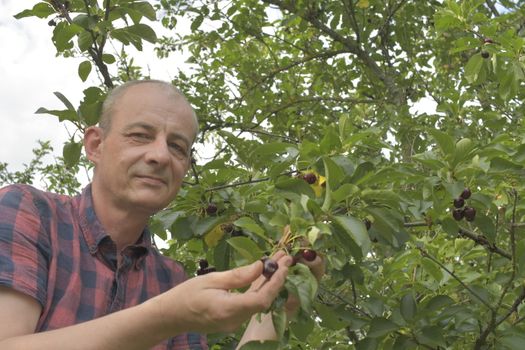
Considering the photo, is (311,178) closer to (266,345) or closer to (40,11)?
(266,345)

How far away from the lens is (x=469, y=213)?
2096mm

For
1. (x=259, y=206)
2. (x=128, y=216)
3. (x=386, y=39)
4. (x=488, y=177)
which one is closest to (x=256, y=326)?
(x=259, y=206)

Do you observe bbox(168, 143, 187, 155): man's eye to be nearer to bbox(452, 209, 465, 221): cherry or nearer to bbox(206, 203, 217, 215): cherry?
bbox(206, 203, 217, 215): cherry

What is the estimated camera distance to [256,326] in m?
1.99

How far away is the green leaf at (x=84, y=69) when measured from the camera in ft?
9.41

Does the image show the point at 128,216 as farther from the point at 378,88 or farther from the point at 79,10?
the point at 378,88

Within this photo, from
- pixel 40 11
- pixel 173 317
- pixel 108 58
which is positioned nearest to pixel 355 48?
pixel 108 58

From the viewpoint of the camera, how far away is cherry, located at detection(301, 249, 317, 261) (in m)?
1.53

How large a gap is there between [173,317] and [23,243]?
1.59 feet

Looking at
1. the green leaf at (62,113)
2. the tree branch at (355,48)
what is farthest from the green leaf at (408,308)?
the tree branch at (355,48)

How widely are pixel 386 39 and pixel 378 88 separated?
0.48 m

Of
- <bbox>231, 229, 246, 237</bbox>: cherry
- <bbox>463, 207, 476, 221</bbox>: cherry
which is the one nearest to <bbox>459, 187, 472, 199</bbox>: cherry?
<bbox>463, 207, 476, 221</bbox>: cherry

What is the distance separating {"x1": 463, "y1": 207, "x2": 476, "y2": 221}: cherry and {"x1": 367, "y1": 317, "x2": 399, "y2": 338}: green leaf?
1.41 ft

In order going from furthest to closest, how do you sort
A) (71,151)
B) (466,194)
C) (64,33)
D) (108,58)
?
1. (108,58)
2. (71,151)
3. (64,33)
4. (466,194)
